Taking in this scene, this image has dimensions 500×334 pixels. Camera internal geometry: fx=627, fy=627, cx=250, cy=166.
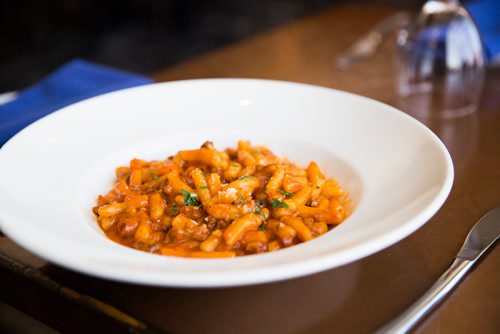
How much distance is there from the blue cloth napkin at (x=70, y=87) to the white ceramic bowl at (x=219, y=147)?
252mm

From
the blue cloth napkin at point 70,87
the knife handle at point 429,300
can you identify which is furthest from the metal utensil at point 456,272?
the blue cloth napkin at point 70,87

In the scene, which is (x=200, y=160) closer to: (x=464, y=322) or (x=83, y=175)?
(x=83, y=175)

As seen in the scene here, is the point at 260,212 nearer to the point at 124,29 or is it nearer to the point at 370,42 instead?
the point at 370,42

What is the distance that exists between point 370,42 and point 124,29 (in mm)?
4257

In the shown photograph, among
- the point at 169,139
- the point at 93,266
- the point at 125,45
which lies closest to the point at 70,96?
the point at 169,139

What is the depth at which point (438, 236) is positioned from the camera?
1276 mm

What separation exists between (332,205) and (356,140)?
10.1 inches

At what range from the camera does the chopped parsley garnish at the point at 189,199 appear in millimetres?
1258

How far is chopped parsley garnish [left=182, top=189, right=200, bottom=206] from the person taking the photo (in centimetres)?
126

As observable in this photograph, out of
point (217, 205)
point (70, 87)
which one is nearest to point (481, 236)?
point (217, 205)

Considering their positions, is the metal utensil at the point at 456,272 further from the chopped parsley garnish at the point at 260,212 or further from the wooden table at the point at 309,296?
the chopped parsley garnish at the point at 260,212

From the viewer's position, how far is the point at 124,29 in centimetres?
630

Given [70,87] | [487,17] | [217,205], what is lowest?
[70,87]

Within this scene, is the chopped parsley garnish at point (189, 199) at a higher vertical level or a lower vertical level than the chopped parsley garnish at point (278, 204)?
lower
